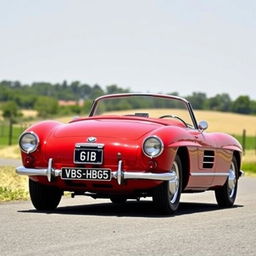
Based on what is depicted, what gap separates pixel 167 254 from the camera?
6602 millimetres

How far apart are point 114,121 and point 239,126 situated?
3230 inches

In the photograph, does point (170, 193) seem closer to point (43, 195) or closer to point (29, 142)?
point (43, 195)

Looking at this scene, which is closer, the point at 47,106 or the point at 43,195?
the point at 43,195

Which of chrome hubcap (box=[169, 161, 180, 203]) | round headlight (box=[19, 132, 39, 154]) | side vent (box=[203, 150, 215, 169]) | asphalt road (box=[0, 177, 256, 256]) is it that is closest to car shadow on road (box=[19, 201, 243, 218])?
asphalt road (box=[0, 177, 256, 256])

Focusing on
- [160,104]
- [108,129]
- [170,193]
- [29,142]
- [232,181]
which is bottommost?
[232,181]

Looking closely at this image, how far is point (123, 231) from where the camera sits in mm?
8195

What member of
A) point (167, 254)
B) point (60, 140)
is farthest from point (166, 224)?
point (167, 254)

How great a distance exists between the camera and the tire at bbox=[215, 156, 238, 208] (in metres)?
12.6

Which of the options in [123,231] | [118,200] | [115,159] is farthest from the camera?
[118,200]

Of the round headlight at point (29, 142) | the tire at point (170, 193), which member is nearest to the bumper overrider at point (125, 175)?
the tire at point (170, 193)

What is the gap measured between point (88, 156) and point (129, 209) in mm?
1517

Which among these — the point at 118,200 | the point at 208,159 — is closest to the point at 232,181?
the point at 208,159

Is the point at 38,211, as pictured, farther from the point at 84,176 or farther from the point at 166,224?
the point at 166,224

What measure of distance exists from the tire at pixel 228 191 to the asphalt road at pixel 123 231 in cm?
64
